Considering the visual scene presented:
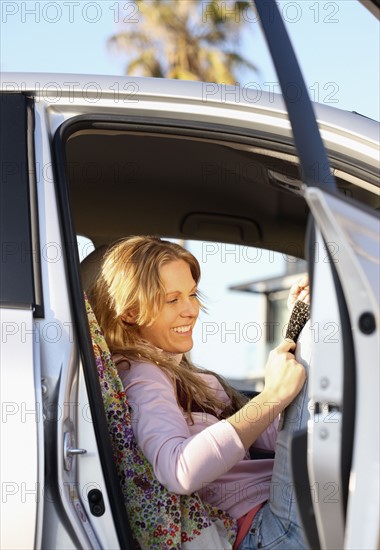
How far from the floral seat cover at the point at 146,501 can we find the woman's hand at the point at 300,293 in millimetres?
533

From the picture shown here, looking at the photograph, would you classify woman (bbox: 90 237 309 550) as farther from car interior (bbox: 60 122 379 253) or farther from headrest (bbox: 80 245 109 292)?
car interior (bbox: 60 122 379 253)

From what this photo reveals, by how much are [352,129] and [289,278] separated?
14.5 metres

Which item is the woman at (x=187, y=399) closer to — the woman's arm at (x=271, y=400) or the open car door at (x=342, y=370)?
the woman's arm at (x=271, y=400)

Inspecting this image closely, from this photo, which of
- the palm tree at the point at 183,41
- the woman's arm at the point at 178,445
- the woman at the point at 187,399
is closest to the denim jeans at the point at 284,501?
the woman at the point at 187,399

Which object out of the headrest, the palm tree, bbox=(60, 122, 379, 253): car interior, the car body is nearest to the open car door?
the car body

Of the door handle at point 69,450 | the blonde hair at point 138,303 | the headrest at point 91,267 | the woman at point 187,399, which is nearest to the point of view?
the door handle at point 69,450

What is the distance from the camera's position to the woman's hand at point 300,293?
2.34m

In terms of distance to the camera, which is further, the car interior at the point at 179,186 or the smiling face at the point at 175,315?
the smiling face at the point at 175,315

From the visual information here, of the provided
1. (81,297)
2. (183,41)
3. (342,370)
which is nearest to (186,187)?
(81,297)

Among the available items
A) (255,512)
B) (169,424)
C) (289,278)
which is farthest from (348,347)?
(289,278)

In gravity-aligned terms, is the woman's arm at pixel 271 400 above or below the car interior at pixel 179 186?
below

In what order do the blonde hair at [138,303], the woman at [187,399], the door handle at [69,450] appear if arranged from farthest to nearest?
the blonde hair at [138,303] → the woman at [187,399] → the door handle at [69,450]

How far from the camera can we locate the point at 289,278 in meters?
16.5

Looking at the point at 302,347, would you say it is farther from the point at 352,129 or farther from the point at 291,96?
the point at 291,96
